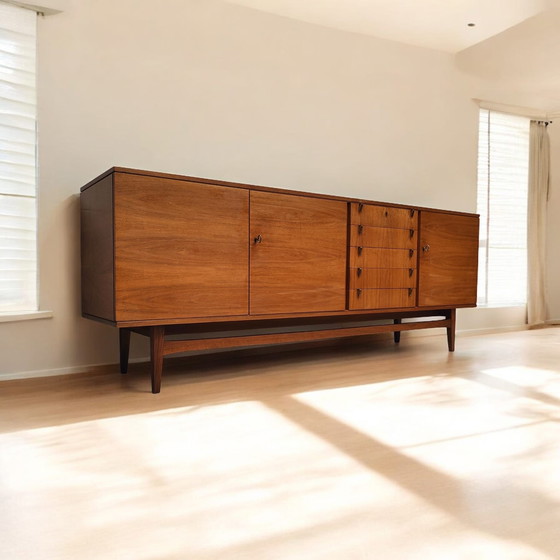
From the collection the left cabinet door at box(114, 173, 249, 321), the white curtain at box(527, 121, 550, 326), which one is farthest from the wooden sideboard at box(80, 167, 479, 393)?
the white curtain at box(527, 121, 550, 326)

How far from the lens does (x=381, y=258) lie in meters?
2.86

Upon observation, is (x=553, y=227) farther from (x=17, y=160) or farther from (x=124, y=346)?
(x=17, y=160)

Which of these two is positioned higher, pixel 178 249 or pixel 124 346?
pixel 178 249

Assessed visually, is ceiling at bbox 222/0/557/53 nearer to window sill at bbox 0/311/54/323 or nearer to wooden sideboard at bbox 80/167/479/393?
wooden sideboard at bbox 80/167/479/393

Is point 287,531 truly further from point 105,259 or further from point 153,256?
point 105,259

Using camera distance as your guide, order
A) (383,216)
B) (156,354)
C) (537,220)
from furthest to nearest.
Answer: (537,220), (383,216), (156,354)

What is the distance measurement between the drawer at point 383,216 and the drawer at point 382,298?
378mm

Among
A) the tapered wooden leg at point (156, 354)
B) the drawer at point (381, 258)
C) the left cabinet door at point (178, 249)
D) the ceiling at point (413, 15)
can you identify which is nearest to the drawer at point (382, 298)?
the drawer at point (381, 258)

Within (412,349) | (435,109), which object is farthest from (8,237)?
(435,109)

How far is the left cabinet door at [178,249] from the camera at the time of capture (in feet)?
6.65

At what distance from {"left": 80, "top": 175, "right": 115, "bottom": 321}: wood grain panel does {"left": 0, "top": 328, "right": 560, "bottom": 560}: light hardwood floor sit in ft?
1.26

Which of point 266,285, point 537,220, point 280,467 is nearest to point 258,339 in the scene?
point 266,285

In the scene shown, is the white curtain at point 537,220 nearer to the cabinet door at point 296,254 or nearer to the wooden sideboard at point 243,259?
the wooden sideboard at point 243,259

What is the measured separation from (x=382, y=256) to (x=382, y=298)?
24 centimetres
